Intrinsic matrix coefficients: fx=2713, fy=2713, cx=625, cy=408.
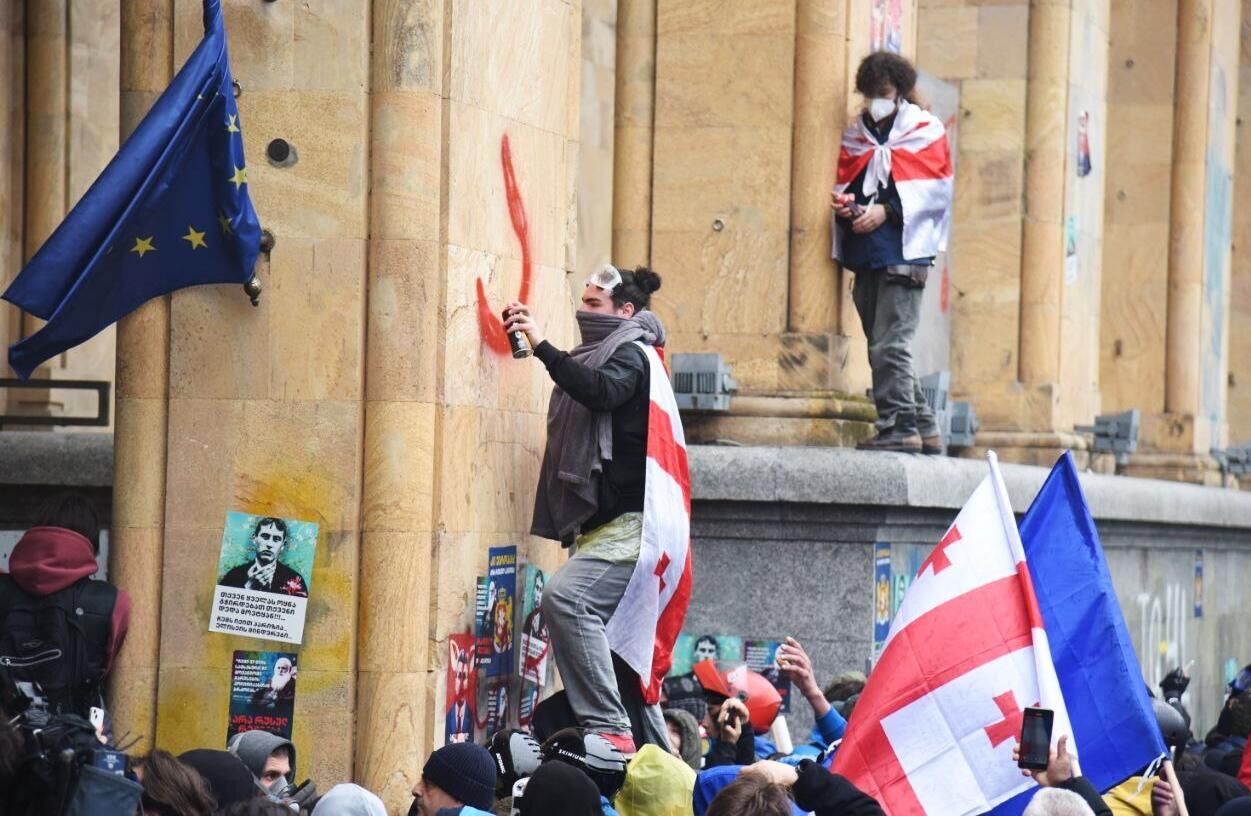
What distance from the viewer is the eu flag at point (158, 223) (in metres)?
9.74

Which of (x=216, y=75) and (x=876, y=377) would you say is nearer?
(x=216, y=75)

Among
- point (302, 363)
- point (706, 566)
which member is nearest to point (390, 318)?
point (302, 363)

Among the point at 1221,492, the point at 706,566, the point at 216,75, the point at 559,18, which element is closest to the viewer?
the point at 216,75

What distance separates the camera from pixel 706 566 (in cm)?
1362

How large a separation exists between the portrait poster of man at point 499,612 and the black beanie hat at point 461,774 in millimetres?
2886

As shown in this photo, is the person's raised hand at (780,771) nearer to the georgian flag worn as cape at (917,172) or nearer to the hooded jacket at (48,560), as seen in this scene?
the hooded jacket at (48,560)

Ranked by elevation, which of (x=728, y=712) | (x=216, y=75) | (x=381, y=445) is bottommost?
(x=728, y=712)

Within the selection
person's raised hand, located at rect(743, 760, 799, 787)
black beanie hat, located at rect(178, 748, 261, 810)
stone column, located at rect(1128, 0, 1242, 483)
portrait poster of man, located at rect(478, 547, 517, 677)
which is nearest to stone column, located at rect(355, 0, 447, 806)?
portrait poster of man, located at rect(478, 547, 517, 677)

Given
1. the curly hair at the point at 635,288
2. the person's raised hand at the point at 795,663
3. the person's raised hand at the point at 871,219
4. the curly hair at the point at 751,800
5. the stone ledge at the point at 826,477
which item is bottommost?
the curly hair at the point at 751,800

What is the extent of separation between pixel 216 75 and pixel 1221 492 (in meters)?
14.6

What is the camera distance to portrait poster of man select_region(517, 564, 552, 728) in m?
11.1

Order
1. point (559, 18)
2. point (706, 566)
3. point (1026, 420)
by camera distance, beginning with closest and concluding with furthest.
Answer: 1. point (559, 18)
2. point (706, 566)
3. point (1026, 420)

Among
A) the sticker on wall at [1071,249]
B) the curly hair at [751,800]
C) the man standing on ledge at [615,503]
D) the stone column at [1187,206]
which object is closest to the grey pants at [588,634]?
the man standing on ledge at [615,503]

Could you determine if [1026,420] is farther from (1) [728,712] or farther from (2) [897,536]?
(1) [728,712]
